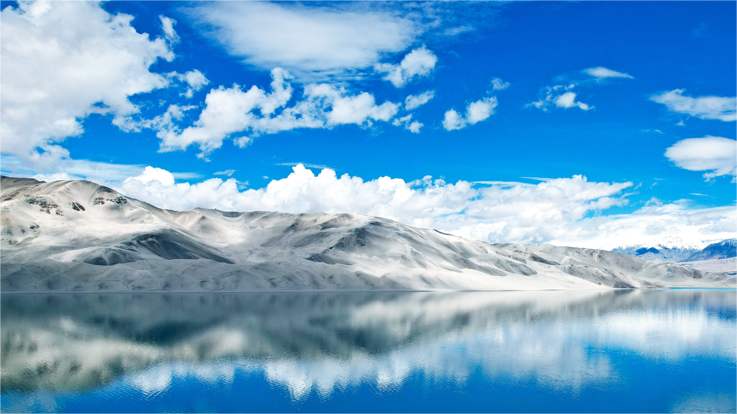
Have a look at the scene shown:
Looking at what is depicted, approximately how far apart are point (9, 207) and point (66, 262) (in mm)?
69914

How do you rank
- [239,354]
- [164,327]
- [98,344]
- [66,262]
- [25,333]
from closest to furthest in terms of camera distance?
[239,354] → [98,344] → [25,333] → [164,327] → [66,262]

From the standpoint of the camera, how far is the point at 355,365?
39406 mm

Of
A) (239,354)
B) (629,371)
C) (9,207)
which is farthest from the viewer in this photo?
(9,207)

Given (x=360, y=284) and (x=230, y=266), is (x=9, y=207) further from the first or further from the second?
(x=360, y=284)

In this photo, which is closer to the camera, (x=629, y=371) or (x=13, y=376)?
(x=13, y=376)

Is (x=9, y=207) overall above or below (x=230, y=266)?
above

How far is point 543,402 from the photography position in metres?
30.6

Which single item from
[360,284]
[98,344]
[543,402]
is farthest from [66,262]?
[543,402]

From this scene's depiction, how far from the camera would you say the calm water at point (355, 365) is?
30234mm

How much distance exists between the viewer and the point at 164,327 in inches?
2349

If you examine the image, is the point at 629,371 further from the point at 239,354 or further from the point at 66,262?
the point at 66,262

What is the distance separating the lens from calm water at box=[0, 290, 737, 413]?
30.2m

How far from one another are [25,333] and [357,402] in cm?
4250

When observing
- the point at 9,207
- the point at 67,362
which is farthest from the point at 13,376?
the point at 9,207
